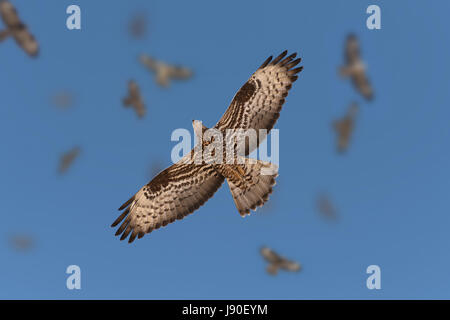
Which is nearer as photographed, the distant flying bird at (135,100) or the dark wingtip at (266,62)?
the dark wingtip at (266,62)

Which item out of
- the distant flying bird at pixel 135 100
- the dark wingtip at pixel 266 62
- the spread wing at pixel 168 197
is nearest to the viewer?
the dark wingtip at pixel 266 62

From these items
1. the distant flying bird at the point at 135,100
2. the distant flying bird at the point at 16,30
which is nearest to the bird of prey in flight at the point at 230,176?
the distant flying bird at the point at 135,100

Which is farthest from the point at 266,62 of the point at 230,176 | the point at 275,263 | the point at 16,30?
the point at 16,30

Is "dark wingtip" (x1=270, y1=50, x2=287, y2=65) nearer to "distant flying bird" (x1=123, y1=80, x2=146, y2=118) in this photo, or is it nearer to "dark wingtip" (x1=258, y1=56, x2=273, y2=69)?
"dark wingtip" (x1=258, y1=56, x2=273, y2=69)

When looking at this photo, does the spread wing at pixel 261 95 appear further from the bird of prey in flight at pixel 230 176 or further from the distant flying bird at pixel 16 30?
the distant flying bird at pixel 16 30

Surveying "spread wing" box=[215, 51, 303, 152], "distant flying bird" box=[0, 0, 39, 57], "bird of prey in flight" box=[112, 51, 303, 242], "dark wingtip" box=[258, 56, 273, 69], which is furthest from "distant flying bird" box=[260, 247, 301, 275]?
"distant flying bird" box=[0, 0, 39, 57]

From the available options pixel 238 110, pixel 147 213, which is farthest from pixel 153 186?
pixel 238 110

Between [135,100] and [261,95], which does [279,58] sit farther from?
[135,100]
